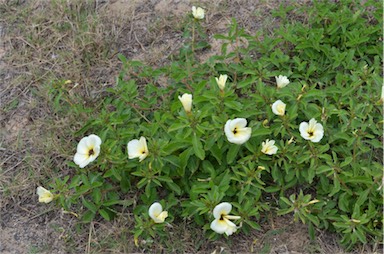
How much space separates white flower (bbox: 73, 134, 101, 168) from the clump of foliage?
0.07 m

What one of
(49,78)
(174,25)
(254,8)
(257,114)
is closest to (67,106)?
(49,78)

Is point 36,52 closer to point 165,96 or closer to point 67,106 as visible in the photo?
point 67,106

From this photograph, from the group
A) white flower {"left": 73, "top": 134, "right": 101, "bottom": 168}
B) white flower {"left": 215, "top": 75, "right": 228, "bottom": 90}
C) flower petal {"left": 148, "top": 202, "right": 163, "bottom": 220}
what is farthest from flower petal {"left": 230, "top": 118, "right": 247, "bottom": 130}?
white flower {"left": 73, "top": 134, "right": 101, "bottom": 168}

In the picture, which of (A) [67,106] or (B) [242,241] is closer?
(B) [242,241]

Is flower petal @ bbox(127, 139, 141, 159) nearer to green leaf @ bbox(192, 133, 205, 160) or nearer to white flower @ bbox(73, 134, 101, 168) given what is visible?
white flower @ bbox(73, 134, 101, 168)

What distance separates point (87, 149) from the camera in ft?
8.65

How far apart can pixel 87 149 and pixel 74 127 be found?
2.00ft

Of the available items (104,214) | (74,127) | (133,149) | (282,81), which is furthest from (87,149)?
(282,81)

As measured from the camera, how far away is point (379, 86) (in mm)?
2928

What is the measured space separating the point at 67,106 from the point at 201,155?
1068mm

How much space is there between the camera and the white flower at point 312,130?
262 centimetres

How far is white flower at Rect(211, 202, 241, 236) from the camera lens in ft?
8.00

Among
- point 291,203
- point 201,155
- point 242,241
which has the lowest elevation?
point 242,241

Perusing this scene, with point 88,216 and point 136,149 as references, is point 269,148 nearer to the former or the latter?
point 136,149
